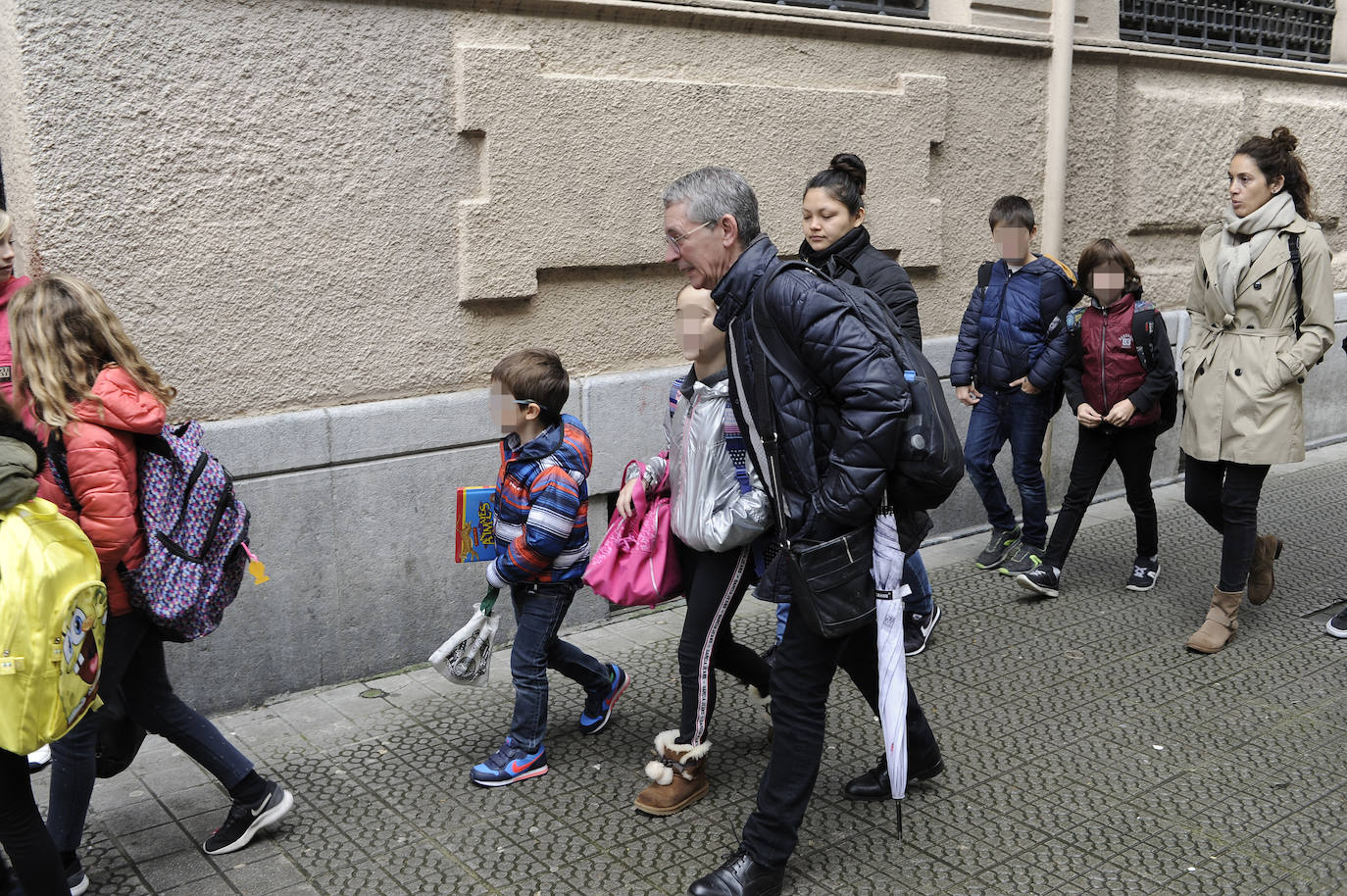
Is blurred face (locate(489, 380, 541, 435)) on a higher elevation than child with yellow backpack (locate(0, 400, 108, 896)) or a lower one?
higher

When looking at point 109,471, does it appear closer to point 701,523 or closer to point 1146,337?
point 701,523

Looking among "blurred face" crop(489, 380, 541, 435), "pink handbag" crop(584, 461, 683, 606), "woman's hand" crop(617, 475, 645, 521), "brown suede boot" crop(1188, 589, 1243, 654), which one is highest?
"blurred face" crop(489, 380, 541, 435)

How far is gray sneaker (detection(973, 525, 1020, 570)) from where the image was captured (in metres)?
6.45

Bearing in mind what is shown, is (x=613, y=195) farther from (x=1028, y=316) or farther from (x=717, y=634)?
(x=717, y=634)

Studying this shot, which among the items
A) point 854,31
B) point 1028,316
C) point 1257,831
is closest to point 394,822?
point 1257,831

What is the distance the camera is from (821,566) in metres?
3.12

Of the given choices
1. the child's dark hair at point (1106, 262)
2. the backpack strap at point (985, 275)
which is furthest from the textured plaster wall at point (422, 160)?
the child's dark hair at point (1106, 262)

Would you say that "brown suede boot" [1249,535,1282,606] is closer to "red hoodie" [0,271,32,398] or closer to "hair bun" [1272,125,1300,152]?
"hair bun" [1272,125,1300,152]

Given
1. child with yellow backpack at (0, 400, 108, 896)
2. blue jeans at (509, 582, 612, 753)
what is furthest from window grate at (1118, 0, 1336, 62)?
child with yellow backpack at (0, 400, 108, 896)

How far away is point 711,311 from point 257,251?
6.49 feet

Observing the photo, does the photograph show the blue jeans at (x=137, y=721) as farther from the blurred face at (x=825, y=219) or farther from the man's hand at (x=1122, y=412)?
the man's hand at (x=1122, y=412)

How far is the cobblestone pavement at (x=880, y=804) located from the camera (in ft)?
11.3

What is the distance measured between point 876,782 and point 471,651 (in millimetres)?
1373

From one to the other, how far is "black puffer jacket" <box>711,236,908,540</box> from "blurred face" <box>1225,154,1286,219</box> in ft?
9.04
